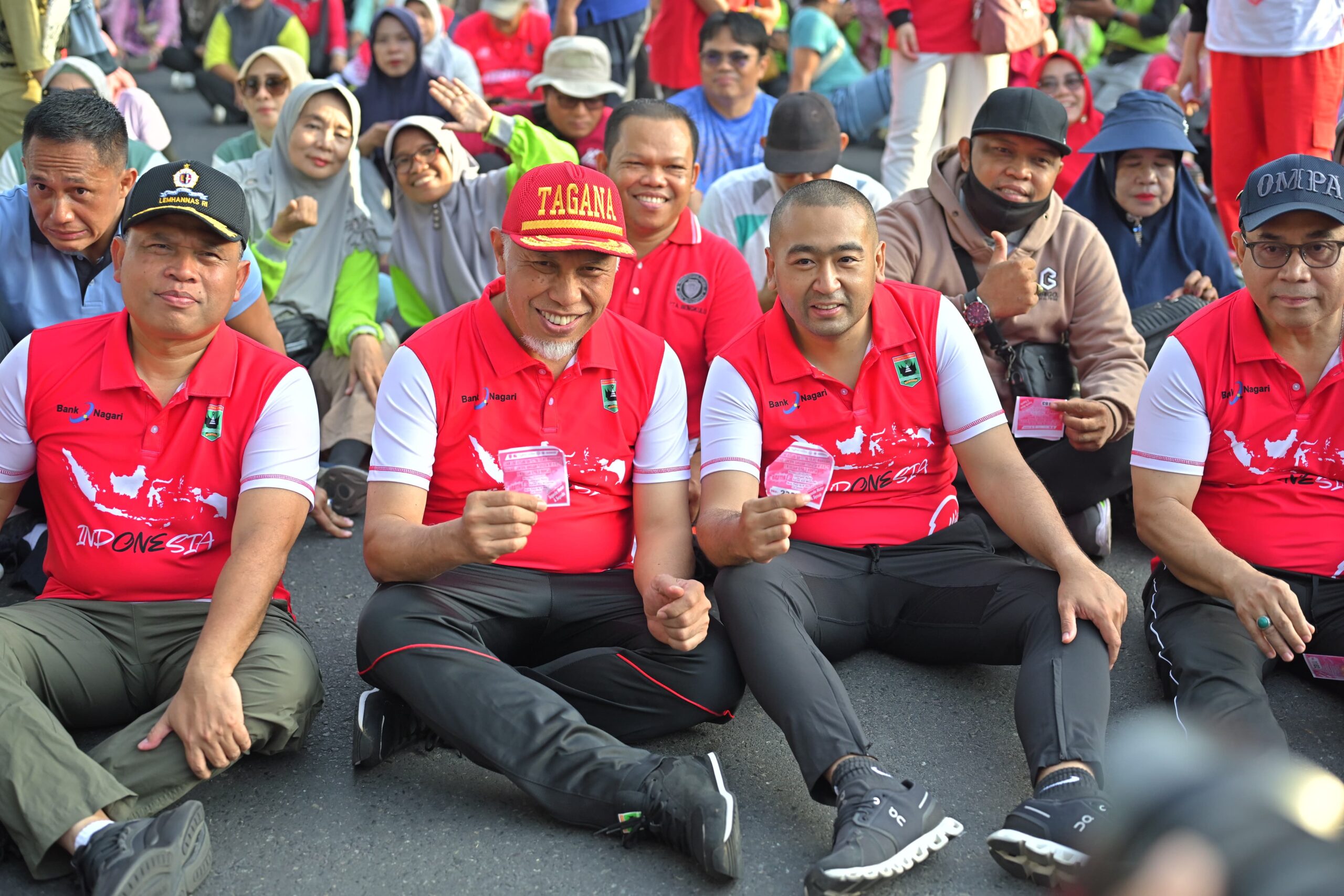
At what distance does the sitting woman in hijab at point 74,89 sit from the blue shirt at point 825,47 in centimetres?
397

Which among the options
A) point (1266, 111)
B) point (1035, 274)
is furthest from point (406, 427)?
point (1266, 111)

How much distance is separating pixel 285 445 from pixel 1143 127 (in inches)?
135

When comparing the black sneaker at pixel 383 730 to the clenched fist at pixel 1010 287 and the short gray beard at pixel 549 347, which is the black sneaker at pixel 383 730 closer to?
the short gray beard at pixel 549 347

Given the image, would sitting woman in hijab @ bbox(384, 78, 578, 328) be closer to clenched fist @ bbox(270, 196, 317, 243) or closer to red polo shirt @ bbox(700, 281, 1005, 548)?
clenched fist @ bbox(270, 196, 317, 243)

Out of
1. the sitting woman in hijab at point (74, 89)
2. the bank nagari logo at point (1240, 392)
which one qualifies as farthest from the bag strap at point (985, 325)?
the sitting woman in hijab at point (74, 89)

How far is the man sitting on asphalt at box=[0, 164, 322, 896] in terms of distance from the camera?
9.50 feet

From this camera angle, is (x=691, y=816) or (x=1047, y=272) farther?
(x=1047, y=272)

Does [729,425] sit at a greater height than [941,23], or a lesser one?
lesser

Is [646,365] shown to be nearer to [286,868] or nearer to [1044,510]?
[1044,510]

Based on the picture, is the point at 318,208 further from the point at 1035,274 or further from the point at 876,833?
the point at 876,833

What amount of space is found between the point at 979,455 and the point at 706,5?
5.01 m

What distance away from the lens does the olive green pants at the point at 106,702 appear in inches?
98.4

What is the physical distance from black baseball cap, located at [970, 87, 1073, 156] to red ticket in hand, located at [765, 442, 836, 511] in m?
1.47

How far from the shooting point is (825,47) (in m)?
8.16
